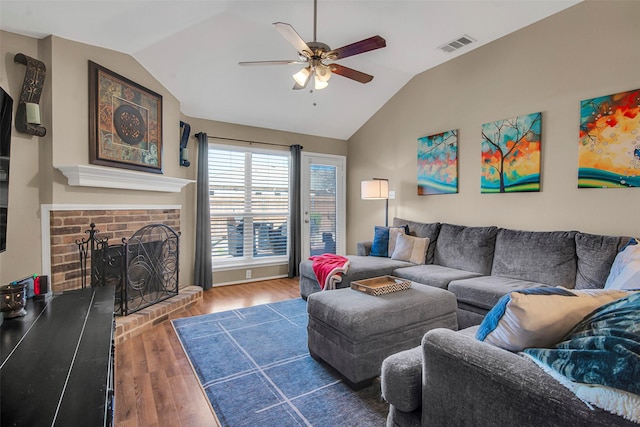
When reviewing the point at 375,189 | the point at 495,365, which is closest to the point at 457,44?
the point at 375,189

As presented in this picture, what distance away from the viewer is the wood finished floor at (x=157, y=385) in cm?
181

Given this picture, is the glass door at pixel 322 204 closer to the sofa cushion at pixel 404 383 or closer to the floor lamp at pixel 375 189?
the floor lamp at pixel 375 189

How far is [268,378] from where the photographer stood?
220 centimetres

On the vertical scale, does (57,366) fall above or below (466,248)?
below

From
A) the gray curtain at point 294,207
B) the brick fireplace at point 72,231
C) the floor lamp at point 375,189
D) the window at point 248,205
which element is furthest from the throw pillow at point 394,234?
the brick fireplace at point 72,231

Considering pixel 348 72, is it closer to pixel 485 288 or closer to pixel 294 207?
pixel 485 288

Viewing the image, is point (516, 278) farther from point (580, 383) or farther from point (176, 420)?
point (176, 420)

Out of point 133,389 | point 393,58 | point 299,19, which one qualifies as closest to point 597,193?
point 393,58

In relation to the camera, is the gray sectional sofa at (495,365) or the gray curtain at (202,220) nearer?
the gray sectional sofa at (495,365)

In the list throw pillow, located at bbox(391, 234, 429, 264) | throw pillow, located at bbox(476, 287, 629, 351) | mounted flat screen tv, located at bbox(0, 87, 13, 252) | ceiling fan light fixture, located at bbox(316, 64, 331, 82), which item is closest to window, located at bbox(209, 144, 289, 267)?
throw pillow, located at bbox(391, 234, 429, 264)

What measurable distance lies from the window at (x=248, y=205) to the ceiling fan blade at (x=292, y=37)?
2581 mm

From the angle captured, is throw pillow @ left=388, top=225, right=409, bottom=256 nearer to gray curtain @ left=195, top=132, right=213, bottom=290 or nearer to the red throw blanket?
the red throw blanket

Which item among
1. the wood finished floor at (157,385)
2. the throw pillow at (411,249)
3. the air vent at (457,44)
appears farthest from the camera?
the throw pillow at (411,249)

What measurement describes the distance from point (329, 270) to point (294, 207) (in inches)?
76.4
